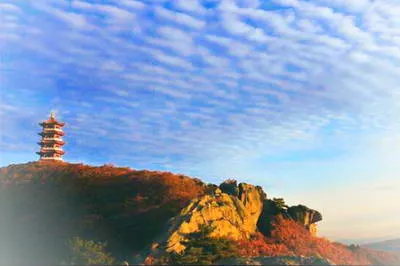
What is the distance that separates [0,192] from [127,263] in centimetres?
2159

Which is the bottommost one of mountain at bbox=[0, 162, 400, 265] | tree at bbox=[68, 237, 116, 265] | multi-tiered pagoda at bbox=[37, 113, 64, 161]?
tree at bbox=[68, 237, 116, 265]

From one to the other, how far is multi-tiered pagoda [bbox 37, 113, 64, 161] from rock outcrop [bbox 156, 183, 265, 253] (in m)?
39.7

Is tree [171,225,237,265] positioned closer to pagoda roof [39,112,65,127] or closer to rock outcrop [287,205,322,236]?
rock outcrop [287,205,322,236]

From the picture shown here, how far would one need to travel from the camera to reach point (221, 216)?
2945 centimetres

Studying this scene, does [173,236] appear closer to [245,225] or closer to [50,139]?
[245,225]

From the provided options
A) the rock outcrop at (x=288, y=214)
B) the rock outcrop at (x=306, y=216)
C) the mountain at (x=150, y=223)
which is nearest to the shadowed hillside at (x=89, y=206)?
the mountain at (x=150, y=223)

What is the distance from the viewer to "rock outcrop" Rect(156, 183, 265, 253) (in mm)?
25766

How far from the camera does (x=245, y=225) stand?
31.8 meters

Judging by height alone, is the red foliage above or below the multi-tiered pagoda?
below

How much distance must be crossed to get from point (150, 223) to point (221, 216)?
4517mm

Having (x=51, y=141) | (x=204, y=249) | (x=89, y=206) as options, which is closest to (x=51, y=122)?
(x=51, y=141)

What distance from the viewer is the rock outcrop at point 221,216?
84.5 ft

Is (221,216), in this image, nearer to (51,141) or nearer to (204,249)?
(204,249)

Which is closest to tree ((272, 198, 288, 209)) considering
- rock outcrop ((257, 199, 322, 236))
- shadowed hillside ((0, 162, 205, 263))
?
rock outcrop ((257, 199, 322, 236))
